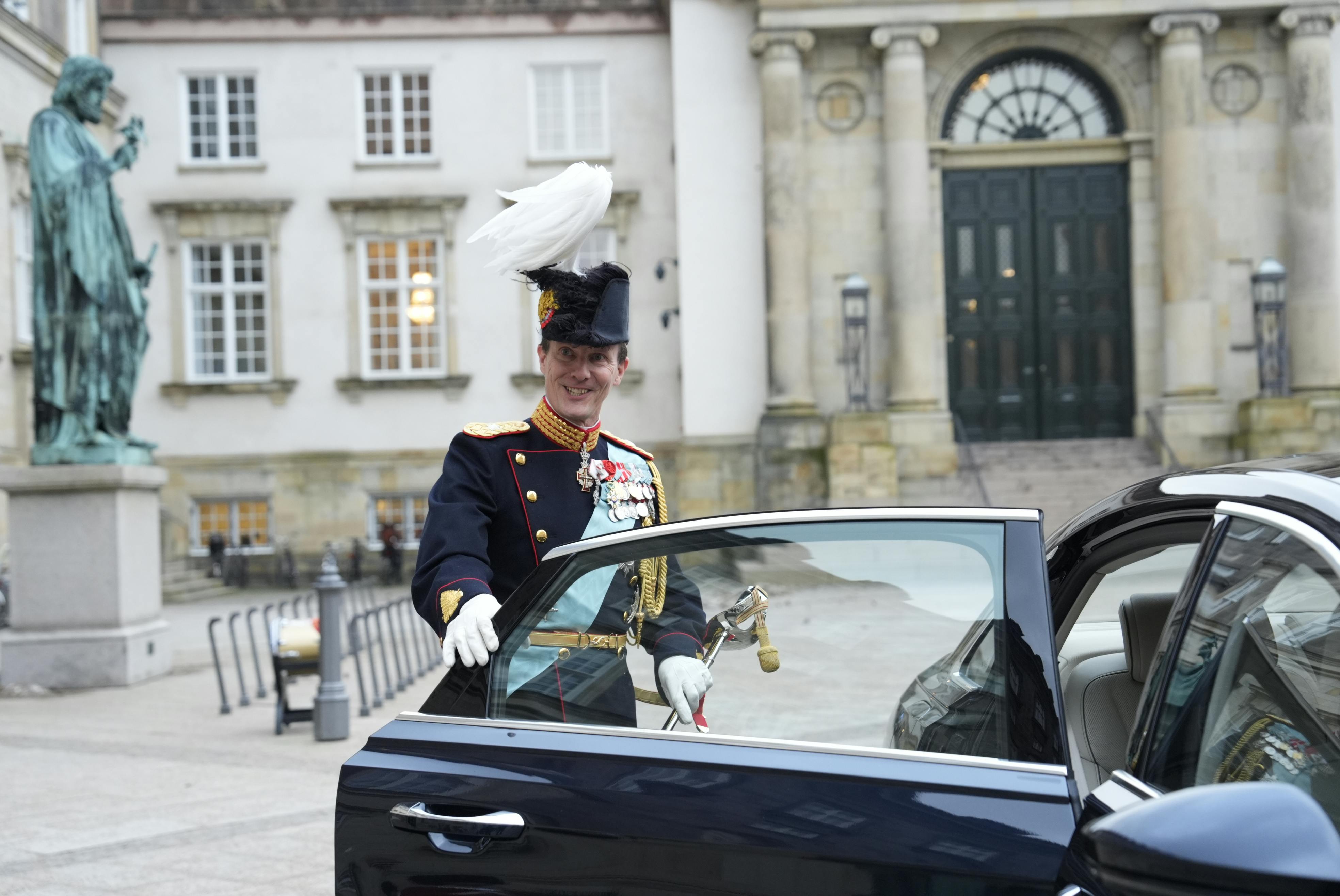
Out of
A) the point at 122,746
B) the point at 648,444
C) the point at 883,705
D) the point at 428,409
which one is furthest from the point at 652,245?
the point at 883,705

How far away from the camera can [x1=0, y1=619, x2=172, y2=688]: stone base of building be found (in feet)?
36.9

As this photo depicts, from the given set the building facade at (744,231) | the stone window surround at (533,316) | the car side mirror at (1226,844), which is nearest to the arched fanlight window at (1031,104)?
the building facade at (744,231)

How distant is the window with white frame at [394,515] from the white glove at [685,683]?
22.8 m

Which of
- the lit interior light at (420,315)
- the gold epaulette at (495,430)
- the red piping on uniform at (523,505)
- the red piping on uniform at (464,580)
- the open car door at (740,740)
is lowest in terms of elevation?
the open car door at (740,740)

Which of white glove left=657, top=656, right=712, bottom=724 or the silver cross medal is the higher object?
the silver cross medal

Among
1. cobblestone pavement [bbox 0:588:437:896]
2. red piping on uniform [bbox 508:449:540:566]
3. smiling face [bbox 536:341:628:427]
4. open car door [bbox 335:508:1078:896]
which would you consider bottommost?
cobblestone pavement [bbox 0:588:437:896]

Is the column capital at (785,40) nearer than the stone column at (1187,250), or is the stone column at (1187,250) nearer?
the stone column at (1187,250)

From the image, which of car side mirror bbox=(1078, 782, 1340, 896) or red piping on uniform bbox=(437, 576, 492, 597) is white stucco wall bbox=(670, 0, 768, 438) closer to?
red piping on uniform bbox=(437, 576, 492, 597)

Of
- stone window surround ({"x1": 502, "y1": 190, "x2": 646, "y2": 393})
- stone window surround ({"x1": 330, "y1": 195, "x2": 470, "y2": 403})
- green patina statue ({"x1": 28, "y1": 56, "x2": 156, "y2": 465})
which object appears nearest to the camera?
green patina statue ({"x1": 28, "y1": 56, "x2": 156, "y2": 465})

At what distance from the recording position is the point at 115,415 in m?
11.9

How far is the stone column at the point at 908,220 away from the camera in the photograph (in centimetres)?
2052

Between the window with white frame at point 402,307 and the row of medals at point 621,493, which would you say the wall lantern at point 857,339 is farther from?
the row of medals at point 621,493

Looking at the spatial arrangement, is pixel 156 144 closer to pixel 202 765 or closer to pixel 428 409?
pixel 428 409

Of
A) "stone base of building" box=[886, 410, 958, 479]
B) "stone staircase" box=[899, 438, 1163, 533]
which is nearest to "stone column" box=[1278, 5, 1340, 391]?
"stone staircase" box=[899, 438, 1163, 533]
